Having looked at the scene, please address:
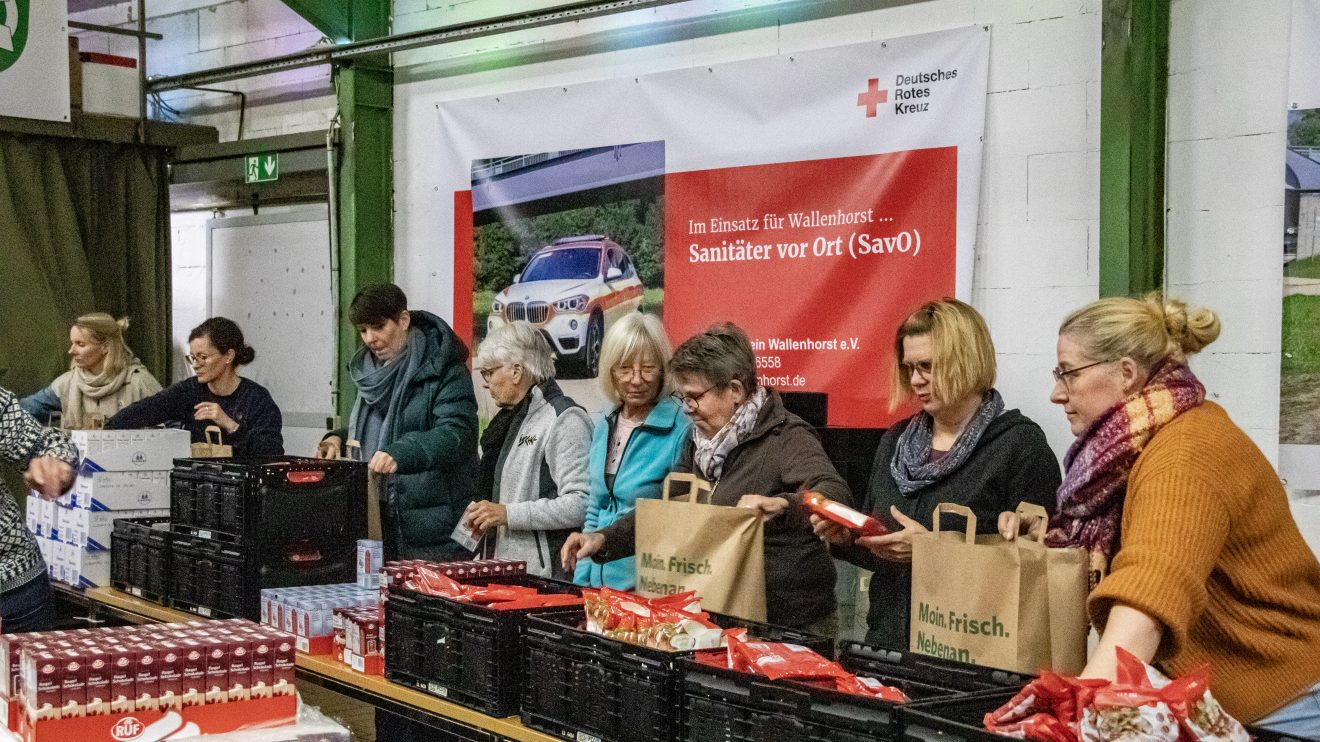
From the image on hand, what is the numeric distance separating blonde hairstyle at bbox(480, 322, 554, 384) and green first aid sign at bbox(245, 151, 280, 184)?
2.95m

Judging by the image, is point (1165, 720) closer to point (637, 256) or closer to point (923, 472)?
point (923, 472)

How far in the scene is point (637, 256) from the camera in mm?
5211

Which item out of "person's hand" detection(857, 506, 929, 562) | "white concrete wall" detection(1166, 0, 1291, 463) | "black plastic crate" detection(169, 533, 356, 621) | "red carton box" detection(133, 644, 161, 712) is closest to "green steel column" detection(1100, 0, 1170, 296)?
"white concrete wall" detection(1166, 0, 1291, 463)

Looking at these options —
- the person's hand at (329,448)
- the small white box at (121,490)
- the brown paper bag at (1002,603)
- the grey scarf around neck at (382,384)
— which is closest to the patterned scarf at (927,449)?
the brown paper bag at (1002,603)

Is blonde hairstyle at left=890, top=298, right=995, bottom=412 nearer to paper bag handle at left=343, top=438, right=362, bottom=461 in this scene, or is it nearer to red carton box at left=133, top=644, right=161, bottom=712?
red carton box at left=133, top=644, right=161, bottom=712

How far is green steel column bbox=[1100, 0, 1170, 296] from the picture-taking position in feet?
12.5

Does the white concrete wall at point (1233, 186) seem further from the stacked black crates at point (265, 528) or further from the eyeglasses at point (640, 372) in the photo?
the stacked black crates at point (265, 528)

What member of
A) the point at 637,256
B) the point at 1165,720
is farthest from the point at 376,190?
the point at 1165,720

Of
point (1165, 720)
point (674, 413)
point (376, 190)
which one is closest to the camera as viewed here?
point (1165, 720)

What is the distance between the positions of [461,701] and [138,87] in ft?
18.2

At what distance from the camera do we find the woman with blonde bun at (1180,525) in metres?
1.91

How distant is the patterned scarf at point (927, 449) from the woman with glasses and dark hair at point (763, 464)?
152mm

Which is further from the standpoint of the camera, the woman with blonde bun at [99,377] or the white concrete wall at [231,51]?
the white concrete wall at [231,51]

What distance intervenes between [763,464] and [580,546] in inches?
22.0
